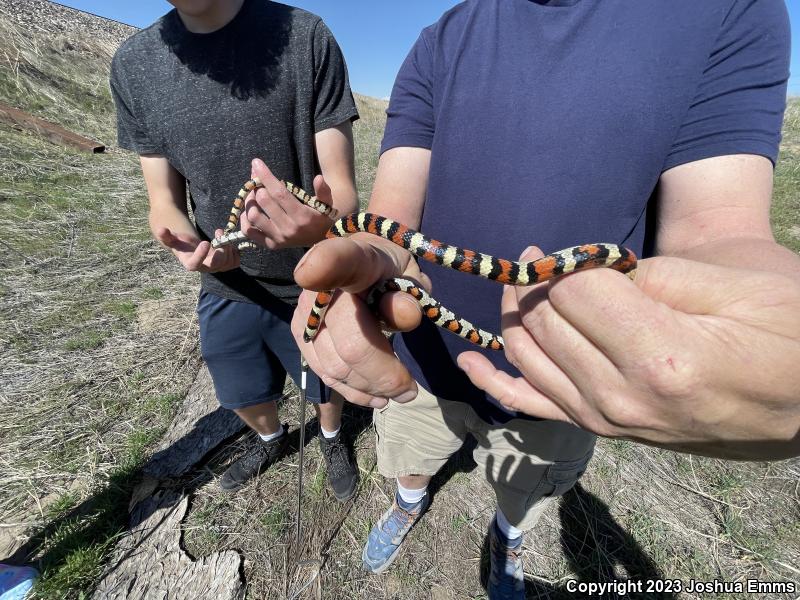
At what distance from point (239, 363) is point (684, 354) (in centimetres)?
289

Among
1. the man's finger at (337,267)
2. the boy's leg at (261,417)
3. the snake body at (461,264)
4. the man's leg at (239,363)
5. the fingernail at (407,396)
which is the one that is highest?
the man's finger at (337,267)

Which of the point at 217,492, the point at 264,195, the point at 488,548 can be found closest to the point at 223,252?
the point at 264,195

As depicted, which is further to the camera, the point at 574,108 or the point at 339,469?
the point at 339,469

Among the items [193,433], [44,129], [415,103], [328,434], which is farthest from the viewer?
[44,129]

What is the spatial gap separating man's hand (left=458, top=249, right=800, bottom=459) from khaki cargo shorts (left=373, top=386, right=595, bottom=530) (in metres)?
1.15

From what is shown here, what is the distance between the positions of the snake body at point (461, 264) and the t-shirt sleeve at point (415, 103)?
1.59 feet

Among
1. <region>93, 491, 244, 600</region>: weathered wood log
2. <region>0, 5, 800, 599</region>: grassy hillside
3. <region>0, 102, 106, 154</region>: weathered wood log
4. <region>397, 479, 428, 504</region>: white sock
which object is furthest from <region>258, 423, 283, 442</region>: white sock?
<region>0, 102, 106, 154</region>: weathered wood log

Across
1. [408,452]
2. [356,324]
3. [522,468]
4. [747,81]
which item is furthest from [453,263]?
[408,452]

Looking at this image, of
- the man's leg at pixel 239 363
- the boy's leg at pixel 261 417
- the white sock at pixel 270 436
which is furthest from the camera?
the white sock at pixel 270 436

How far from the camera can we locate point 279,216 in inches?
80.3

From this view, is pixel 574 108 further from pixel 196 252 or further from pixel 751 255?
pixel 196 252

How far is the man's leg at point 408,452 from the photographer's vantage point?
2605 millimetres

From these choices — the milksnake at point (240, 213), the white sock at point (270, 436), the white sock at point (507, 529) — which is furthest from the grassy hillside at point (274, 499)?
the milksnake at point (240, 213)

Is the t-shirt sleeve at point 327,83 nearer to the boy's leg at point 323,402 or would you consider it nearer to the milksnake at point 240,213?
the milksnake at point 240,213
